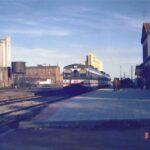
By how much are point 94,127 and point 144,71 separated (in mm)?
44889

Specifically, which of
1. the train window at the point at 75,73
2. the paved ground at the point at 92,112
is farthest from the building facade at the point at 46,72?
the paved ground at the point at 92,112

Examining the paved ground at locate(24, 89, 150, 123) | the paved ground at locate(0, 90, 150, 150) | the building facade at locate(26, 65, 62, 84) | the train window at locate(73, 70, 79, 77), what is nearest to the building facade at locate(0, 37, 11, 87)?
the building facade at locate(26, 65, 62, 84)

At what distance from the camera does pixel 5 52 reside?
11788 cm

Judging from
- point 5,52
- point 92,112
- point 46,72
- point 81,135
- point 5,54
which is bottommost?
point 81,135

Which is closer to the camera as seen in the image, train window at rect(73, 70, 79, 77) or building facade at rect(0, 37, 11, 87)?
train window at rect(73, 70, 79, 77)

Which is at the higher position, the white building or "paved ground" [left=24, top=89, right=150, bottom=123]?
the white building

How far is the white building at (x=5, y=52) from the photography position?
114481mm

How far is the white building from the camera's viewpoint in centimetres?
11448

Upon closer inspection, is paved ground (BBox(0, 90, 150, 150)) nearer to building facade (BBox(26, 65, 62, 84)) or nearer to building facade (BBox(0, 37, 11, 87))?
building facade (BBox(0, 37, 11, 87))

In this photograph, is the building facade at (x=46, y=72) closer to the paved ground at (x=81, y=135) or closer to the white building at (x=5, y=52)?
the white building at (x=5, y=52)

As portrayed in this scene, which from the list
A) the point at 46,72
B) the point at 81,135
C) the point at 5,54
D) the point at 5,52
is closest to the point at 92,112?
the point at 81,135

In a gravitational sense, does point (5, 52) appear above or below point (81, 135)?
above

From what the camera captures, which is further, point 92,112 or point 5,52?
point 5,52

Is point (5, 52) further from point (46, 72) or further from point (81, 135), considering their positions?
point (81, 135)
